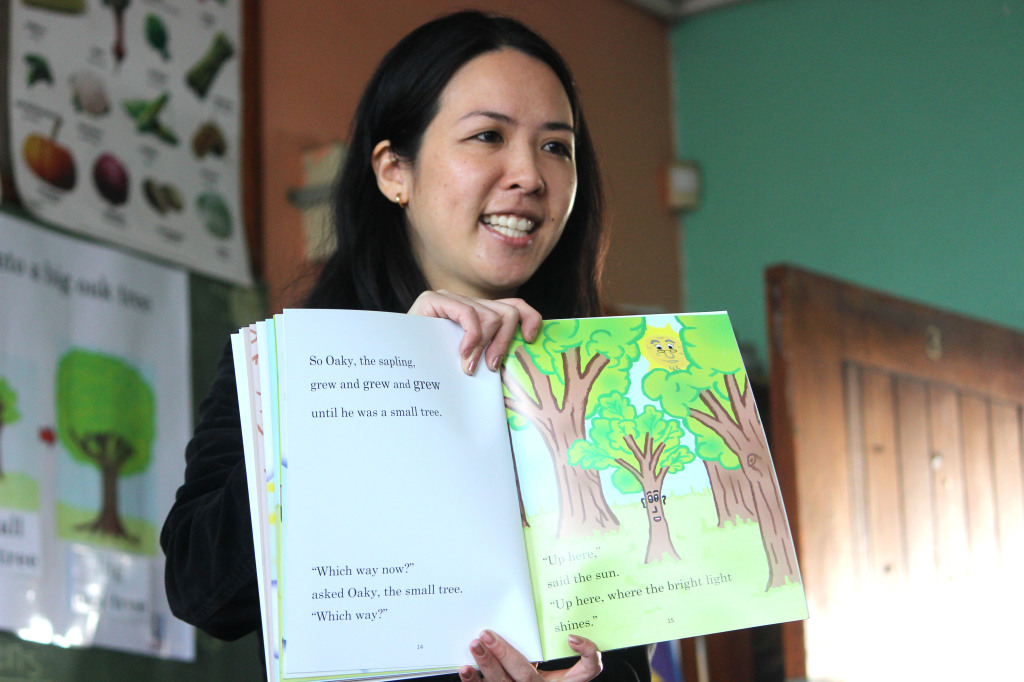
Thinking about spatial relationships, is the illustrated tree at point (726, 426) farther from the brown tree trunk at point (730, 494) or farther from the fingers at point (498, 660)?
the fingers at point (498, 660)

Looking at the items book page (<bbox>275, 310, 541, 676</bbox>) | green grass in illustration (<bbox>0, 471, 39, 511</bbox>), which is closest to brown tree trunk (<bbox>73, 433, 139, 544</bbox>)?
green grass in illustration (<bbox>0, 471, 39, 511</bbox>)

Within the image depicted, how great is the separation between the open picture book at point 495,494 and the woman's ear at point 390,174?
1.07ft

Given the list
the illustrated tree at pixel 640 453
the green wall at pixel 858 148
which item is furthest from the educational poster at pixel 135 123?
the green wall at pixel 858 148

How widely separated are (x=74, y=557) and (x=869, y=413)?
1816mm

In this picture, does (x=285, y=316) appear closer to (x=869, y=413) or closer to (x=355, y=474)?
(x=355, y=474)

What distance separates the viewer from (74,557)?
2.09 metres

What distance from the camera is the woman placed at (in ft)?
2.83

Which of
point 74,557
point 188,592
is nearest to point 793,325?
point 74,557

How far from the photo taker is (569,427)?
87 cm

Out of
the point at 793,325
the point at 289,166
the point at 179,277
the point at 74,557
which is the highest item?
the point at 289,166

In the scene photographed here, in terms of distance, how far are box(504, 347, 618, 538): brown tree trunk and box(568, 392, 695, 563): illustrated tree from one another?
0.03 ft

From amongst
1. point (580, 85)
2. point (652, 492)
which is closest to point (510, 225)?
point (652, 492)

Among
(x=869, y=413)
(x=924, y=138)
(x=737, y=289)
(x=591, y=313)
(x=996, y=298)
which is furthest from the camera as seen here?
(x=737, y=289)

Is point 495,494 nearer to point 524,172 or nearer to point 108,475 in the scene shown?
point 524,172
